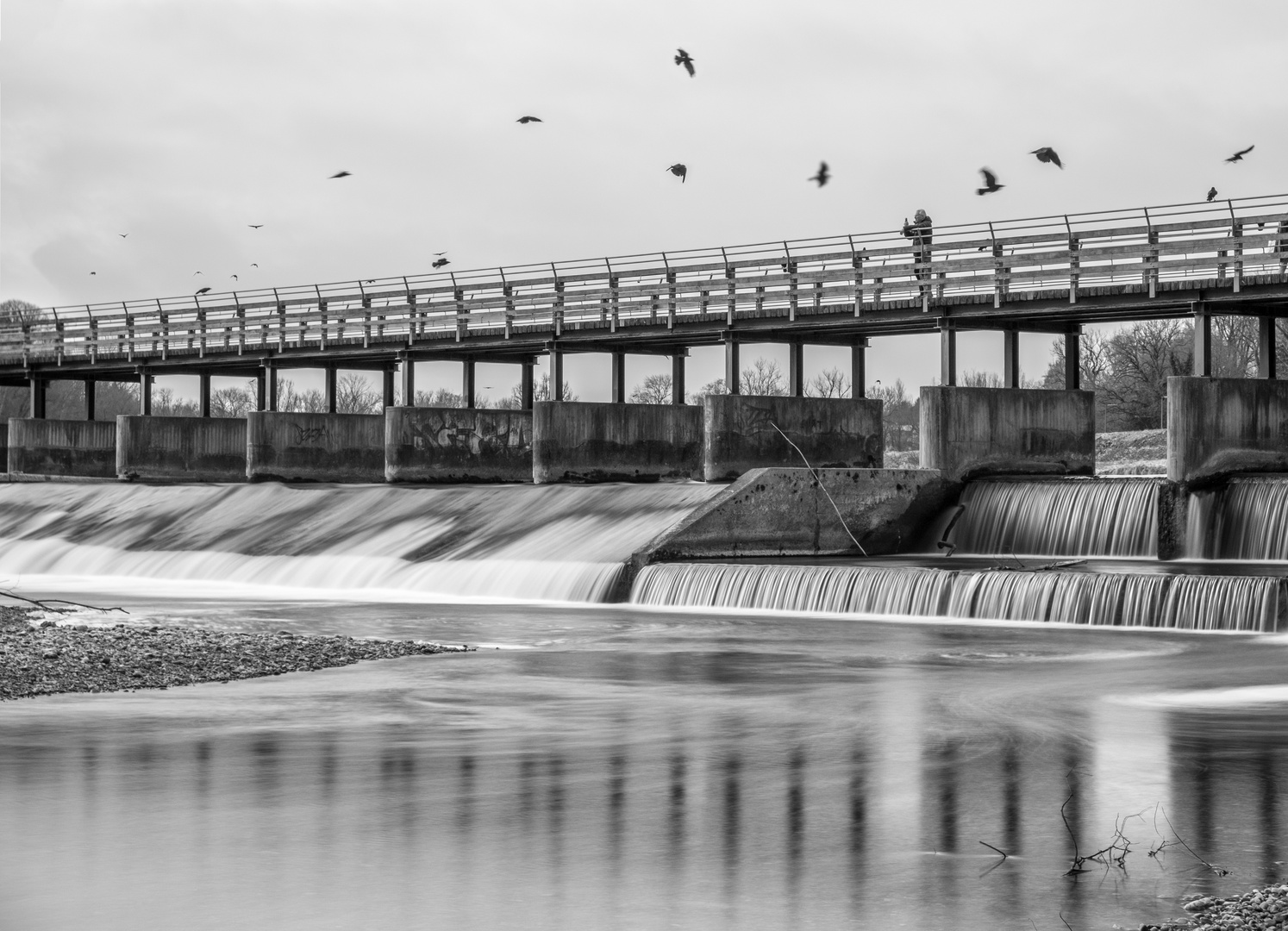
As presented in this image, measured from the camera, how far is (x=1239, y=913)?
8.13 m

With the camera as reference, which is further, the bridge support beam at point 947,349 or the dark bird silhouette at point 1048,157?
the bridge support beam at point 947,349

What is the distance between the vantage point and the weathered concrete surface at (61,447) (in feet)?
205

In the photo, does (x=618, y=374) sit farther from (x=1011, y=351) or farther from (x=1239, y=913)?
(x=1239, y=913)

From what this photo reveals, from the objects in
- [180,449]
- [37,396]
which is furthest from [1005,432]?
[37,396]

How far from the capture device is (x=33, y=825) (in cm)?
1046

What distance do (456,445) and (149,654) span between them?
97.0 ft

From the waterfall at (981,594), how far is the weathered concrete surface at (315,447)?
24.9 meters

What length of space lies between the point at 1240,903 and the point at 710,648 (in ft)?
44.6

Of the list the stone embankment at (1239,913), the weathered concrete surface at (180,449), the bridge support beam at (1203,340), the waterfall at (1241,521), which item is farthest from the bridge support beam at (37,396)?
the stone embankment at (1239,913)

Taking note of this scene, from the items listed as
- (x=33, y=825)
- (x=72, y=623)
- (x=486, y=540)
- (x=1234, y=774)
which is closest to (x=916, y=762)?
(x=1234, y=774)

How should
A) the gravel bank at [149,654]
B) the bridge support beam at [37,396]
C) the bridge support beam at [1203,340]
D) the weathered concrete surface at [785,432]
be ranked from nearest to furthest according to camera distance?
the gravel bank at [149,654], the bridge support beam at [1203,340], the weathered concrete surface at [785,432], the bridge support beam at [37,396]

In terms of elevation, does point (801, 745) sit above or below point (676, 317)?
below

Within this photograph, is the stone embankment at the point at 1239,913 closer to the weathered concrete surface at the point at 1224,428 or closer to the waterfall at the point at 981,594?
the waterfall at the point at 981,594

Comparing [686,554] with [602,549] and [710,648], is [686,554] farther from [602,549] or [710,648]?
[710,648]
